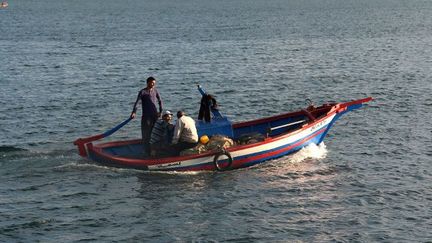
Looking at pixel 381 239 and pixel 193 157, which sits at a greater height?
pixel 193 157

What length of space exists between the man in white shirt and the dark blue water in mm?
1140

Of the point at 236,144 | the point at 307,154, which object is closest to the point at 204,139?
the point at 236,144

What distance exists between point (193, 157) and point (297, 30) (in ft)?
273

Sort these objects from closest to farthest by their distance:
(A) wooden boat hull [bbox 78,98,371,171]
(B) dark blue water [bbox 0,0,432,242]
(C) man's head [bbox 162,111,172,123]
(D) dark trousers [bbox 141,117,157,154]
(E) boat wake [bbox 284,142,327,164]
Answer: (B) dark blue water [bbox 0,0,432,242], (A) wooden boat hull [bbox 78,98,371,171], (C) man's head [bbox 162,111,172,123], (D) dark trousers [bbox 141,117,157,154], (E) boat wake [bbox 284,142,327,164]

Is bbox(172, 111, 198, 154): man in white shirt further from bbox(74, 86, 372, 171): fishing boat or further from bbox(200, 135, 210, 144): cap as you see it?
bbox(74, 86, 372, 171): fishing boat

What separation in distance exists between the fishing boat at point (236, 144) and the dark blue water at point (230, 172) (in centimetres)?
44

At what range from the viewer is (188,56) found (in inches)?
2817

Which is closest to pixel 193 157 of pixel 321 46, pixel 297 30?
pixel 321 46

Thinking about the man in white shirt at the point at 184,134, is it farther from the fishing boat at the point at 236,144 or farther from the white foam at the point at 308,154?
the white foam at the point at 308,154

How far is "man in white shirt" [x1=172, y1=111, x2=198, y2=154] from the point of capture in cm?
2703

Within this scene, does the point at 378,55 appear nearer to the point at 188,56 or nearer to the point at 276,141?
the point at 188,56

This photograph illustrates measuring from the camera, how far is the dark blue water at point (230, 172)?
22938mm

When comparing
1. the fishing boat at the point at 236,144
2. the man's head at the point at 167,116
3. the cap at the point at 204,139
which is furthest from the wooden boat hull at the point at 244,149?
the man's head at the point at 167,116

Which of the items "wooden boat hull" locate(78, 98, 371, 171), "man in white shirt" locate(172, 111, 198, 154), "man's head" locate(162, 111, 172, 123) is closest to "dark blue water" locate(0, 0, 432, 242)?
"wooden boat hull" locate(78, 98, 371, 171)
